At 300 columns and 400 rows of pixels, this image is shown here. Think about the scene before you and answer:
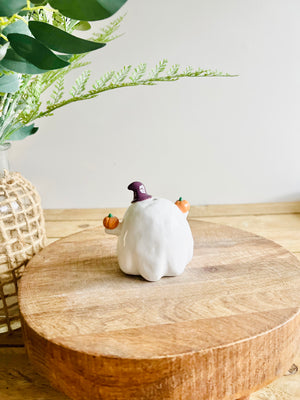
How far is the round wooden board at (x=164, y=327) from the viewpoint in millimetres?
574

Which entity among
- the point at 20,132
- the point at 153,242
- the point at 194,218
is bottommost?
the point at 194,218

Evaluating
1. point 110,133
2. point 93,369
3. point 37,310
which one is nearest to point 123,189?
point 110,133

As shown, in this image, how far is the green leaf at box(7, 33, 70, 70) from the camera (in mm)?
396

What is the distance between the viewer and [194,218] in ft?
5.56

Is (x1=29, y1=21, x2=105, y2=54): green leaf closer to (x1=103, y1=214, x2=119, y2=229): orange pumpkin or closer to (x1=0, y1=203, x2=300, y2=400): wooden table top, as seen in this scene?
(x1=103, y1=214, x2=119, y2=229): orange pumpkin


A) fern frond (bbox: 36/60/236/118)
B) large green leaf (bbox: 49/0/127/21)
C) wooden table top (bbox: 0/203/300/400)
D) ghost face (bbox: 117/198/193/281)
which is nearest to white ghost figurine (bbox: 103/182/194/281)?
ghost face (bbox: 117/198/193/281)

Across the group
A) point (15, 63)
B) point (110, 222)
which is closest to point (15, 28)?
point (15, 63)

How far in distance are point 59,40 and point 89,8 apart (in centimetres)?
6

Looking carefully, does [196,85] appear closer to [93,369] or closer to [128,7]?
[128,7]

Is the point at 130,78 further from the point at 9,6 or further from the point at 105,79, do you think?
the point at 9,6

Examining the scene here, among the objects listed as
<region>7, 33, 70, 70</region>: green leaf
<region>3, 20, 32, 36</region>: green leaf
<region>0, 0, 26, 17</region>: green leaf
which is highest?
<region>3, 20, 32, 36</region>: green leaf

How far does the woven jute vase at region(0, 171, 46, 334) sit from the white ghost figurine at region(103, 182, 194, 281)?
247 millimetres

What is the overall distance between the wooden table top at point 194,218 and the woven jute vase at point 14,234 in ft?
0.26

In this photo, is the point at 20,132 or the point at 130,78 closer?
the point at 130,78
